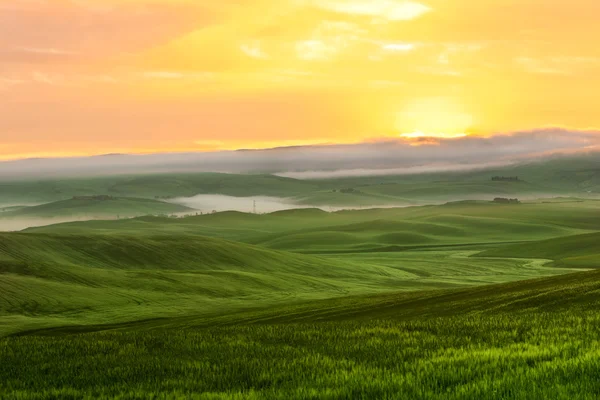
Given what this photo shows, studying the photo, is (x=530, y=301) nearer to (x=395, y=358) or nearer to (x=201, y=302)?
(x=395, y=358)

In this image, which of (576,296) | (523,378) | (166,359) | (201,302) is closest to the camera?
(523,378)

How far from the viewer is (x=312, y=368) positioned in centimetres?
1959

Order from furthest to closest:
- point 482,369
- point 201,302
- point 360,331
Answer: point 201,302 → point 360,331 → point 482,369

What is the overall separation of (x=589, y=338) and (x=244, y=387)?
10.8 metres

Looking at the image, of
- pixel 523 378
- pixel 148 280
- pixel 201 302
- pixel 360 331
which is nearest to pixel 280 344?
pixel 360 331

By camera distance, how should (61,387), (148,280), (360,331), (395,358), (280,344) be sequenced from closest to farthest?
1. (61,387)
2. (395,358)
3. (280,344)
4. (360,331)
5. (148,280)

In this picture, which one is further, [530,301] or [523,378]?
[530,301]

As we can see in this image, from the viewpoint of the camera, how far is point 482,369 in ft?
56.8

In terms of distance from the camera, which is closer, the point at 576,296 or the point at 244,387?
the point at 244,387

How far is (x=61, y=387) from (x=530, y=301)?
119 ft

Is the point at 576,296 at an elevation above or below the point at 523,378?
below

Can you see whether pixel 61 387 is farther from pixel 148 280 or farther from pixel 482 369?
pixel 148 280

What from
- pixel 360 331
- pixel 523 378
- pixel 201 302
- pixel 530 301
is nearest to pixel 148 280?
pixel 201 302

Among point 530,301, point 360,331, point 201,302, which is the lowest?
point 201,302
